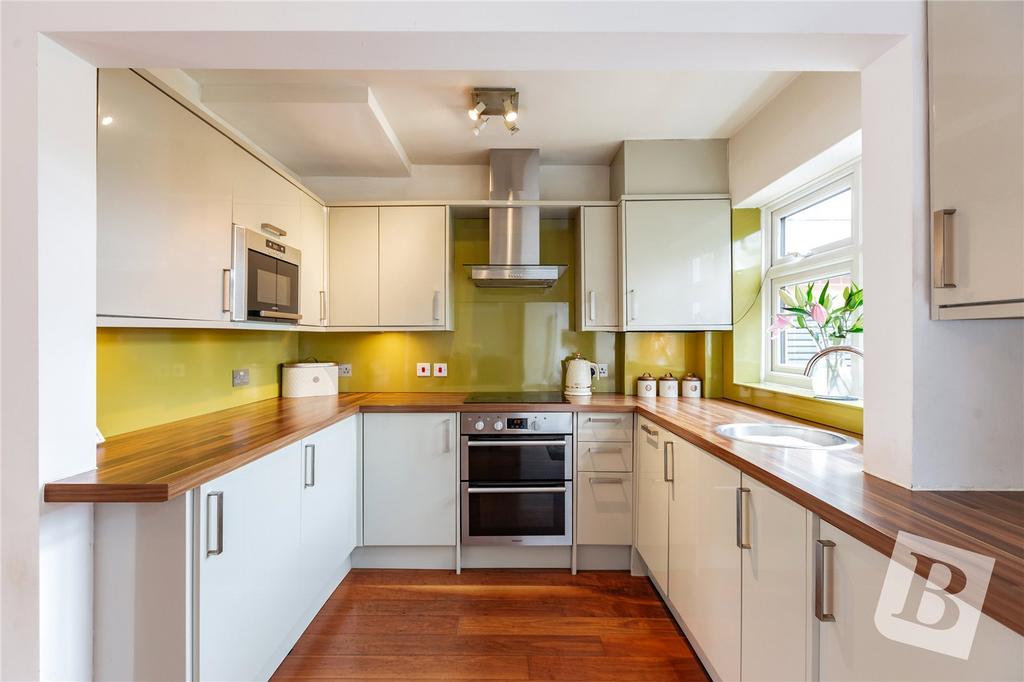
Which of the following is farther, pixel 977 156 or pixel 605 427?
pixel 605 427

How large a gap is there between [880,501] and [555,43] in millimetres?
Answer: 1373

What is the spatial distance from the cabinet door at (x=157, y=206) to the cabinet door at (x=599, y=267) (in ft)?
6.23

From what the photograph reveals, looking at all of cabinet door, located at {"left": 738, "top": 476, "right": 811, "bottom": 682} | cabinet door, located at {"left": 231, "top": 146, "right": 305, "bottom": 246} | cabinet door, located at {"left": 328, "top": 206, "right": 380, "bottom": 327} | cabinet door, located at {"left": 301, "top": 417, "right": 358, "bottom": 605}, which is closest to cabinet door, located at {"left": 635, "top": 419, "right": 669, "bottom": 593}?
cabinet door, located at {"left": 738, "top": 476, "right": 811, "bottom": 682}

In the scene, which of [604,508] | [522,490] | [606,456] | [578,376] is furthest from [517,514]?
[578,376]

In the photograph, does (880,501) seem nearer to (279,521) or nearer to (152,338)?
(279,521)

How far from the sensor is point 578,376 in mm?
2941

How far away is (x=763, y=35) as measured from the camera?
1.18 metres

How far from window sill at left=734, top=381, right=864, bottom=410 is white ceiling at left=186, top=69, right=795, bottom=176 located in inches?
57.6

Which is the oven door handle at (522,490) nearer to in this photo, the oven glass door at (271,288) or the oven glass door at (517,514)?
the oven glass door at (517,514)

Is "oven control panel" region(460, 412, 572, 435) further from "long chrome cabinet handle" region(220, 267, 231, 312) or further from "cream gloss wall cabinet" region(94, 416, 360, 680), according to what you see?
"long chrome cabinet handle" region(220, 267, 231, 312)

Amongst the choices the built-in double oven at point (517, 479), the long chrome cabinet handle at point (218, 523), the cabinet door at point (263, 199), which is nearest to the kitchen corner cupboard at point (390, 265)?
the cabinet door at point (263, 199)

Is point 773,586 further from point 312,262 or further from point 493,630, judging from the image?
point 312,262

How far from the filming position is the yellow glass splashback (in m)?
1.67

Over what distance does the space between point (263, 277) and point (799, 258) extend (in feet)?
8.60
